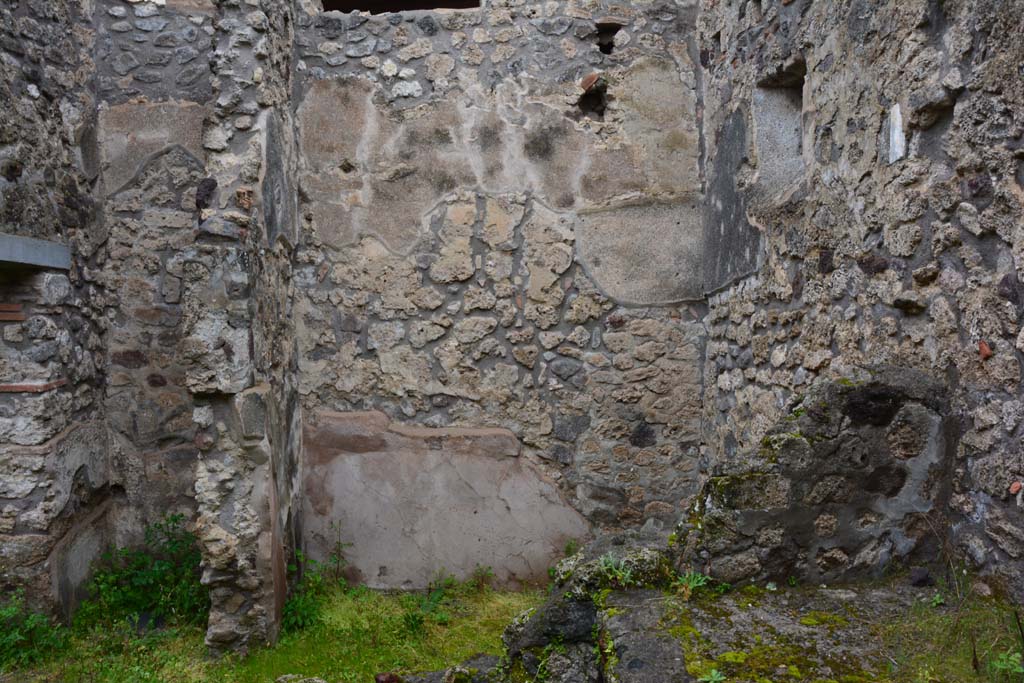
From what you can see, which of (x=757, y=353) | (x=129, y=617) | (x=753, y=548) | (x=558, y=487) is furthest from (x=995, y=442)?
(x=129, y=617)

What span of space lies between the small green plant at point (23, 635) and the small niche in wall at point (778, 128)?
4255mm

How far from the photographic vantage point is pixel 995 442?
204 cm

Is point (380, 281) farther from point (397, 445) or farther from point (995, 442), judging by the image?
point (995, 442)

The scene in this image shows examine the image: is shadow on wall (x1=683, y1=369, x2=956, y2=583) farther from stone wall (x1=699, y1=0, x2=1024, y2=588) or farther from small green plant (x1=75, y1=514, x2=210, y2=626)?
small green plant (x1=75, y1=514, x2=210, y2=626)

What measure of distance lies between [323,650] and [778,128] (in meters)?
3.57

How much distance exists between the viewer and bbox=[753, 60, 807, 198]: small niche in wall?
11.4 ft

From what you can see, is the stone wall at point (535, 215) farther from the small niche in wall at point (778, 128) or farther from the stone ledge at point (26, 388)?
the stone ledge at point (26, 388)

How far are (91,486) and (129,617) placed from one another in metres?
0.79

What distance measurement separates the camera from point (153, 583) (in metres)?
4.28

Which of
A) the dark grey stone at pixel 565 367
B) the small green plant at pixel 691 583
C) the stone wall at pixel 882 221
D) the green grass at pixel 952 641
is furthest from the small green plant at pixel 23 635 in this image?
the green grass at pixel 952 641

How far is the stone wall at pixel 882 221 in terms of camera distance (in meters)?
2.02

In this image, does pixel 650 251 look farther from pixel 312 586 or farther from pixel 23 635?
A: pixel 23 635

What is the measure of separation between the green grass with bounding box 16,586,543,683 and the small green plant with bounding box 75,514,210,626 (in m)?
0.14

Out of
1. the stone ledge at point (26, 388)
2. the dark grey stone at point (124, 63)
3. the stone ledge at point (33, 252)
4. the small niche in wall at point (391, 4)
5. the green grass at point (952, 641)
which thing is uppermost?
the small niche in wall at point (391, 4)
